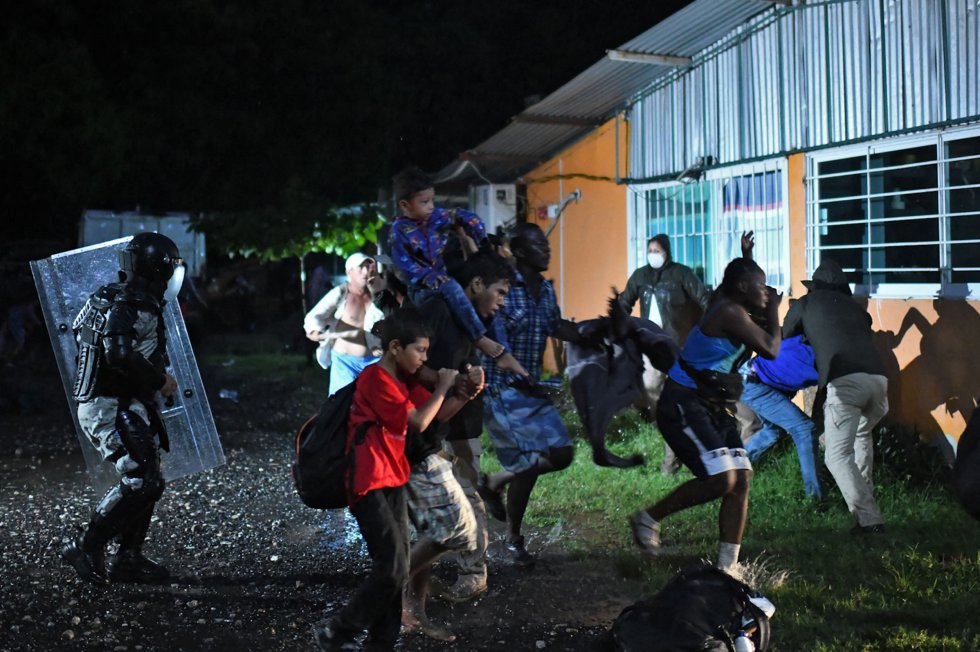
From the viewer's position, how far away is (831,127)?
8.66 m

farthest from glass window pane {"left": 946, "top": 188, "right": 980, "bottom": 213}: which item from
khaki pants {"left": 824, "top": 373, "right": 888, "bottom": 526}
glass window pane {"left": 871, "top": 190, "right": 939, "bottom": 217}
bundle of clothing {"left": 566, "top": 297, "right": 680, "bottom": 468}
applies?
bundle of clothing {"left": 566, "top": 297, "right": 680, "bottom": 468}

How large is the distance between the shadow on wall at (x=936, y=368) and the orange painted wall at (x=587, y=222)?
432 cm

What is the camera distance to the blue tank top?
5449mm

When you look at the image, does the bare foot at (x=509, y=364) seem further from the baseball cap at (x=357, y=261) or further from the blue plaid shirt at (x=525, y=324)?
the baseball cap at (x=357, y=261)

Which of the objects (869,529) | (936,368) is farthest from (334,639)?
(936,368)

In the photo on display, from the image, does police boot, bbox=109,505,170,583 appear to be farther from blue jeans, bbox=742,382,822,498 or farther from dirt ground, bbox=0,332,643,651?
blue jeans, bbox=742,382,822,498

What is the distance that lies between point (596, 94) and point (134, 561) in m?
7.48

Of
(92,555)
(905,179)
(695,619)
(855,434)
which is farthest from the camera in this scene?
(905,179)

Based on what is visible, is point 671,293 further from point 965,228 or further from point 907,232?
point 965,228

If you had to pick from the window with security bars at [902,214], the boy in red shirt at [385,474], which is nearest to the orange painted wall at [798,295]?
the window with security bars at [902,214]

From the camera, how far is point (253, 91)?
23484 mm

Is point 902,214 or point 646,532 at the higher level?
point 902,214

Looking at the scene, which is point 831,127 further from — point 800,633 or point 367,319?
point 800,633

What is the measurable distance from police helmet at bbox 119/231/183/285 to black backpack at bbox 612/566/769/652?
3246mm
